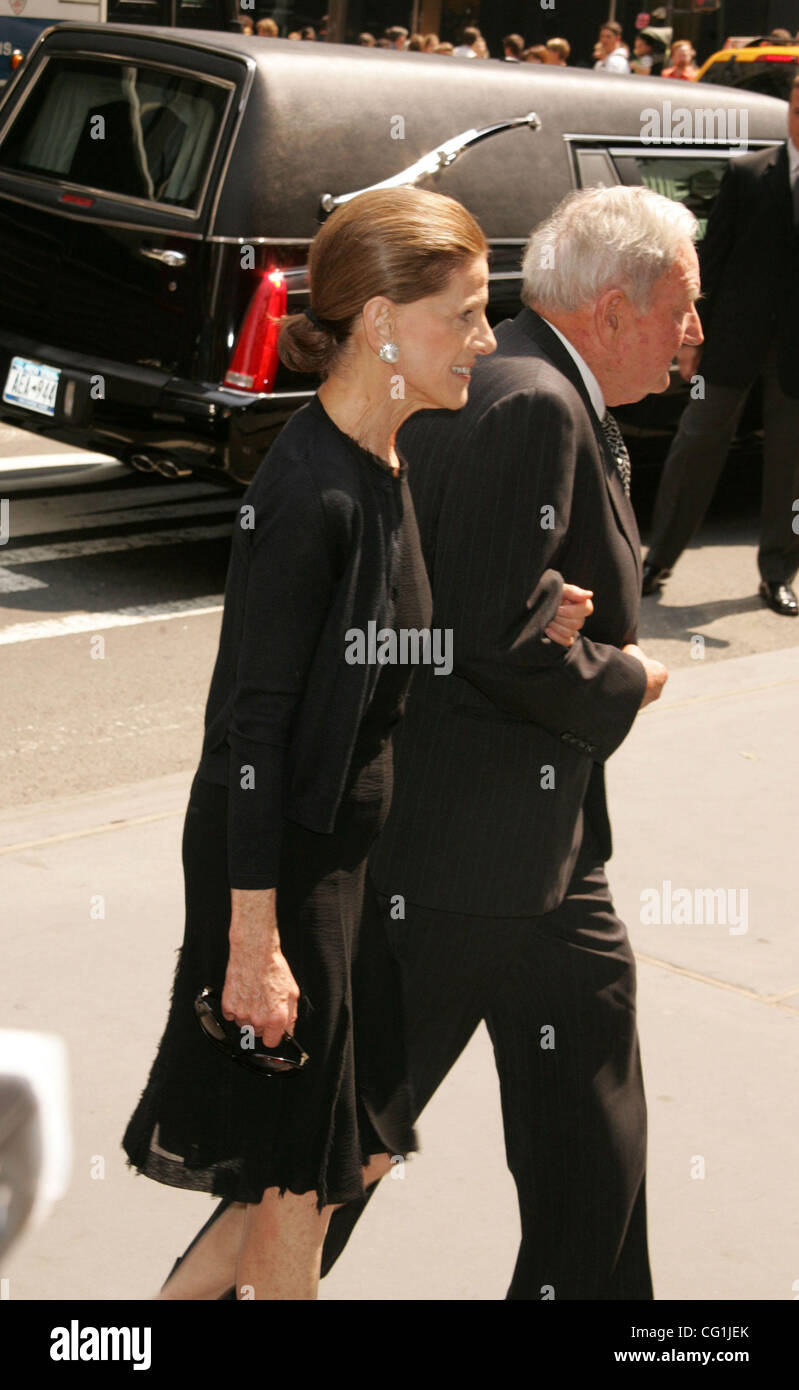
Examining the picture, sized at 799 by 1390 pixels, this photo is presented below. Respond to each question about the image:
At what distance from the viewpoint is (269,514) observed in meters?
2.32

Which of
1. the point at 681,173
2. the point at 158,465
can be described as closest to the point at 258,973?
the point at 158,465

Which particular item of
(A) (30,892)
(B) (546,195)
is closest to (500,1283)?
(A) (30,892)

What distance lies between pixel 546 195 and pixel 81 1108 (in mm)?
5648

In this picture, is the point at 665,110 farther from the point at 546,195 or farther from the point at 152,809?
the point at 152,809

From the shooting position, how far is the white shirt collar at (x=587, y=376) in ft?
8.99

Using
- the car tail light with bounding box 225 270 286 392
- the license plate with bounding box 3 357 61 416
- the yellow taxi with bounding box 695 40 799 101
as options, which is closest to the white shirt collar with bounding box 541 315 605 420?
the car tail light with bounding box 225 270 286 392

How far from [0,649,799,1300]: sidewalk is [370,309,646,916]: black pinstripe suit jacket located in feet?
2.81

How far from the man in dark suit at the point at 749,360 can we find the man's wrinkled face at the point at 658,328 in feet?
15.8

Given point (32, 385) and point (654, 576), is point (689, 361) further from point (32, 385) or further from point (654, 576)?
point (32, 385)

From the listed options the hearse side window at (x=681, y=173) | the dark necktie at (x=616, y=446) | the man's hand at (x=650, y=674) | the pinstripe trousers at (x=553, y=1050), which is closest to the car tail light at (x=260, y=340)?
the hearse side window at (x=681, y=173)

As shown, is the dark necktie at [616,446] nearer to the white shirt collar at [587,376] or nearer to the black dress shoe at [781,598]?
the white shirt collar at [587,376]

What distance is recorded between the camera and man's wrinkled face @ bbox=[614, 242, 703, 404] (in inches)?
108

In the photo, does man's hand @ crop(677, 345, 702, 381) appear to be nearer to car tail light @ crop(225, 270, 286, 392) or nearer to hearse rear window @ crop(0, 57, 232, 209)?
car tail light @ crop(225, 270, 286, 392)

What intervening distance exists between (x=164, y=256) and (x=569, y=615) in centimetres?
519
